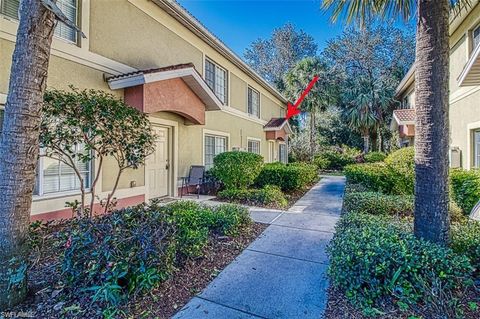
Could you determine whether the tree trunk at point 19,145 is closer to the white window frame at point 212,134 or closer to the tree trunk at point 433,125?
the tree trunk at point 433,125

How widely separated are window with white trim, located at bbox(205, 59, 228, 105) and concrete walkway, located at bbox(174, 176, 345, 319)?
7.73 meters

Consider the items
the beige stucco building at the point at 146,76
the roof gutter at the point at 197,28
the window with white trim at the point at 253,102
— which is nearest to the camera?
the beige stucco building at the point at 146,76

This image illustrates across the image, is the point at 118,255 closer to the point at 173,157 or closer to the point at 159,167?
the point at 159,167

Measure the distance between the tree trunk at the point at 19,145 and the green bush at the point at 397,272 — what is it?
12.0 ft

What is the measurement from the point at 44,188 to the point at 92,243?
3.39 meters

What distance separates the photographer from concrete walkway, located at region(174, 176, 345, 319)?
292 cm

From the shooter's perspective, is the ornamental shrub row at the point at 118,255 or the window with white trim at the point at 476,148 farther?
the window with white trim at the point at 476,148

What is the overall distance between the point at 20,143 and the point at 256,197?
21.6ft

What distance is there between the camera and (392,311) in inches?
106

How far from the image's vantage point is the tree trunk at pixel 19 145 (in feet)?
9.01

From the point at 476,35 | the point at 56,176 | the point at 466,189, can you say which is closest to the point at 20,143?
the point at 56,176

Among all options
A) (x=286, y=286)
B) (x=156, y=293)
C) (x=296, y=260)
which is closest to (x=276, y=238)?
(x=296, y=260)

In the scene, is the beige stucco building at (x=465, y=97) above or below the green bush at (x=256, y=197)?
above

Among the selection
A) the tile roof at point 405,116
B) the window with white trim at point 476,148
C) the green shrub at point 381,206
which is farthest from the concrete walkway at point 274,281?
the tile roof at point 405,116
